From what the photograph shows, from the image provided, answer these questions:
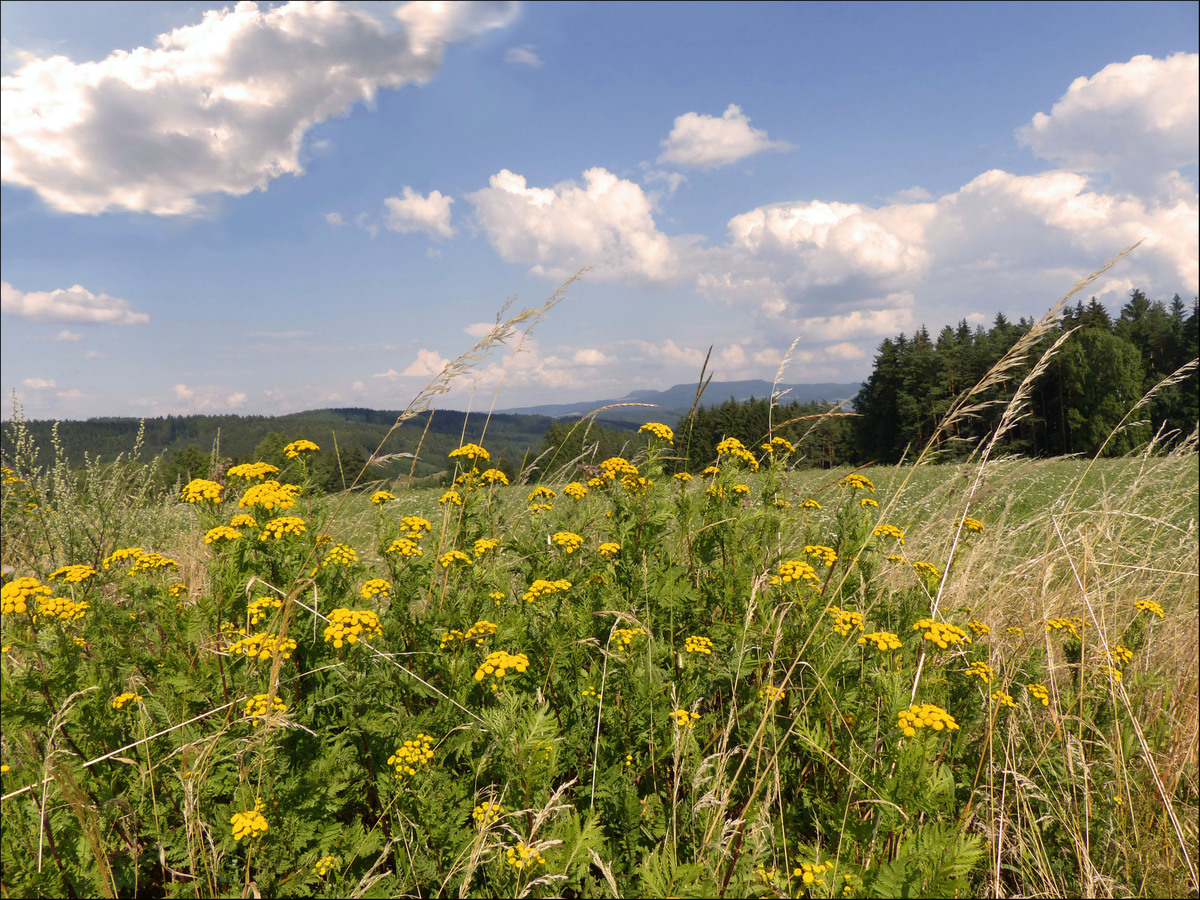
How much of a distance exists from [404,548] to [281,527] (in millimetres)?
592

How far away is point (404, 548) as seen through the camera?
2896 millimetres

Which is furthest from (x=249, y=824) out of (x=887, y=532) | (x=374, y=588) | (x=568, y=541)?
(x=887, y=532)

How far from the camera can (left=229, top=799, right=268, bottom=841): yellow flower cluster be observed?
171 cm

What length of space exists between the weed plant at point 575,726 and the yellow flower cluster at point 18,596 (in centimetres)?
1

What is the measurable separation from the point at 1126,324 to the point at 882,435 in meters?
21.4

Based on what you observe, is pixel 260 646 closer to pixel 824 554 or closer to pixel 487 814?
pixel 487 814

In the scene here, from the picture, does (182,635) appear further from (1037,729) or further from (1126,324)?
(1126,324)

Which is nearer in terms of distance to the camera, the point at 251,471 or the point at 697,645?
the point at 697,645

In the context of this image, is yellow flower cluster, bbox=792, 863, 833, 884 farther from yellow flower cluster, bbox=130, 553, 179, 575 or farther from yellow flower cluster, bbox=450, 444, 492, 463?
yellow flower cluster, bbox=130, 553, 179, 575

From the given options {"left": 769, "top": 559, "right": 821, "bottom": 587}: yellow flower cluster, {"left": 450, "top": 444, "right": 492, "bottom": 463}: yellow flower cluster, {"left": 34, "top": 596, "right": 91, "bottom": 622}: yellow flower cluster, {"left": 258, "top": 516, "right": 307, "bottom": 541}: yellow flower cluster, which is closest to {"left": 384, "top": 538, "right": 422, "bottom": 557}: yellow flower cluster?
{"left": 258, "top": 516, "right": 307, "bottom": 541}: yellow flower cluster

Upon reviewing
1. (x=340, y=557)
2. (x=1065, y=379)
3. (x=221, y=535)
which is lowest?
(x=340, y=557)

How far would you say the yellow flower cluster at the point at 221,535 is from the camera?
2539mm

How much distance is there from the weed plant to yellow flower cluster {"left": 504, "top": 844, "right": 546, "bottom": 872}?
1 centimetres

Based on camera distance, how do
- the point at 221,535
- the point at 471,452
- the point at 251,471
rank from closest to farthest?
the point at 221,535, the point at 251,471, the point at 471,452
